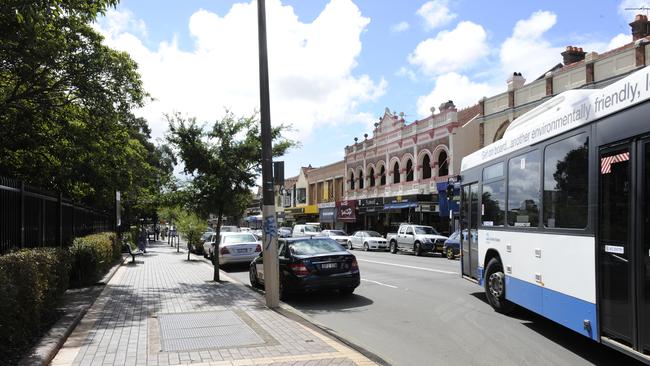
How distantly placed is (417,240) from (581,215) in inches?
881

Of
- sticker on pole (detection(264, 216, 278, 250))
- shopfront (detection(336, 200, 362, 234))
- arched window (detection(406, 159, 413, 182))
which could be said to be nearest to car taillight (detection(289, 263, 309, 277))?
sticker on pole (detection(264, 216, 278, 250))

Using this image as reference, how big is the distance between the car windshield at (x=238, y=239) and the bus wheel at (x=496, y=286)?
1230 cm

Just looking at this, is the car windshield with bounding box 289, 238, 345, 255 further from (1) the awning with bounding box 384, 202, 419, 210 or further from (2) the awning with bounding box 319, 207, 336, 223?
(2) the awning with bounding box 319, 207, 336, 223

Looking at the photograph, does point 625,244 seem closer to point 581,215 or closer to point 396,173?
point 581,215

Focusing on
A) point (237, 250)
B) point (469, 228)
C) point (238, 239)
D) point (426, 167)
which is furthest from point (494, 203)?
point (426, 167)

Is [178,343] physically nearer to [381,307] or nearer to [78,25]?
[381,307]

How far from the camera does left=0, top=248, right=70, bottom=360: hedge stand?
18.3 feet

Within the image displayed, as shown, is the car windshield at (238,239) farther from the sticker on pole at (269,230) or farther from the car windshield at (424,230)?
the car windshield at (424,230)

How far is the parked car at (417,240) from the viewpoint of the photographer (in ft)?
91.1

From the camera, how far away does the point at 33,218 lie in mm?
10000

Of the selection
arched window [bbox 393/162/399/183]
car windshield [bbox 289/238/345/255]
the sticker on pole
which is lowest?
car windshield [bbox 289/238/345/255]

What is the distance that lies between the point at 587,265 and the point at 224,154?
414 inches

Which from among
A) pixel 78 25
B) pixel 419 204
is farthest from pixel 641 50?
pixel 78 25

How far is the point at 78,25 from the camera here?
409 inches
